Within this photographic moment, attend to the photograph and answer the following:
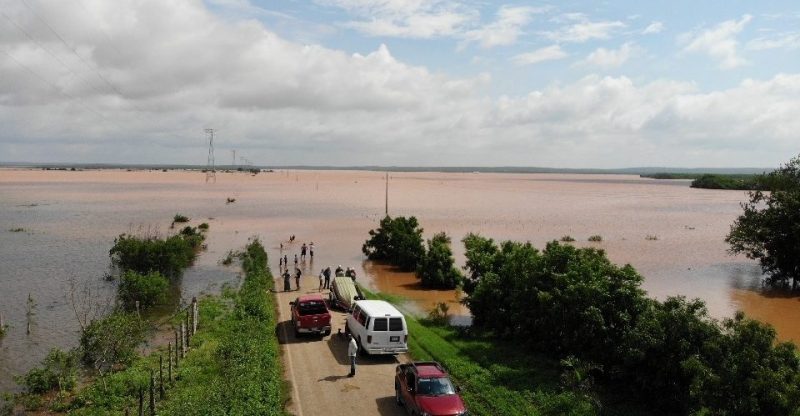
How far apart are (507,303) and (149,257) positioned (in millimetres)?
24275

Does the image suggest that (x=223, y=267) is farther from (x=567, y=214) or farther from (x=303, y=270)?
(x=567, y=214)

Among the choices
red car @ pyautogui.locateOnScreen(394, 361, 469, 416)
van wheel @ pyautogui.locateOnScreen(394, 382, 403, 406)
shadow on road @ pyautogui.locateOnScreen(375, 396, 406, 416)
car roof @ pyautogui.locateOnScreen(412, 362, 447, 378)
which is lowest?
shadow on road @ pyautogui.locateOnScreen(375, 396, 406, 416)

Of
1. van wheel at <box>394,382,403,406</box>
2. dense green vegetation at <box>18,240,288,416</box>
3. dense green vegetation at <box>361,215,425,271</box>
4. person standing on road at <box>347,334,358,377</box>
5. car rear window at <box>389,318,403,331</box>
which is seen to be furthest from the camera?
dense green vegetation at <box>361,215,425,271</box>

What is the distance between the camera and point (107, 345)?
21859 mm

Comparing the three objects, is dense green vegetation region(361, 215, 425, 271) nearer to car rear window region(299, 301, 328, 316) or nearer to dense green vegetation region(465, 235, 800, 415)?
dense green vegetation region(465, 235, 800, 415)

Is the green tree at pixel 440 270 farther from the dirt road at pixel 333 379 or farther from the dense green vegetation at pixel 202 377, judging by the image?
the dense green vegetation at pixel 202 377

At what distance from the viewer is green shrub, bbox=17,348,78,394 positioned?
63.3ft

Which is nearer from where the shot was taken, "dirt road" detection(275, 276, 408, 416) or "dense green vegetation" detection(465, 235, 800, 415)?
"dense green vegetation" detection(465, 235, 800, 415)

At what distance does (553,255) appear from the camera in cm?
2395

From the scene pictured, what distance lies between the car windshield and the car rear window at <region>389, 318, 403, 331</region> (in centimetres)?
505

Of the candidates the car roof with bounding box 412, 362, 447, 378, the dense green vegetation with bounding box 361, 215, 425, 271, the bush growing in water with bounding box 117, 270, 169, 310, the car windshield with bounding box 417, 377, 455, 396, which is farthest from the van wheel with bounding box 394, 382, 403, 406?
the dense green vegetation with bounding box 361, 215, 425, 271

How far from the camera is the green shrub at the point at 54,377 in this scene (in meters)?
19.3

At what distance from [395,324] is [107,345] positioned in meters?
10.9

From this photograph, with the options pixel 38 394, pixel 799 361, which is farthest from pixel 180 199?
pixel 799 361
